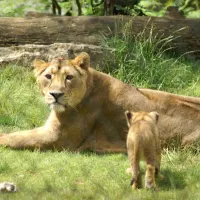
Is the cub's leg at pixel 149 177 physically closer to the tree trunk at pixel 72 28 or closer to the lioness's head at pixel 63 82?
the lioness's head at pixel 63 82

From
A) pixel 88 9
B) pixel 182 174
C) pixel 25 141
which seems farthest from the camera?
pixel 88 9

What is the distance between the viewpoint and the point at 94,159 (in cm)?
756

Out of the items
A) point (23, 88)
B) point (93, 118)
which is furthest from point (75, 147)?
point (23, 88)

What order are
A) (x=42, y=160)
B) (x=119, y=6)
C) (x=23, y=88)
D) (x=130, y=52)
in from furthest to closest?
1. (x=119, y=6)
2. (x=130, y=52)
3. (x=23, y=88)
4. (x=42, y=160)

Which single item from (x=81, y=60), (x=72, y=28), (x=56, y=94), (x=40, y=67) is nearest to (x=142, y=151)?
(x=56, y=94)

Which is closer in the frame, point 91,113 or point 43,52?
point 91,113

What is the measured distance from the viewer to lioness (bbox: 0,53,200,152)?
7934 mm

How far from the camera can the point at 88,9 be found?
13.8 meters

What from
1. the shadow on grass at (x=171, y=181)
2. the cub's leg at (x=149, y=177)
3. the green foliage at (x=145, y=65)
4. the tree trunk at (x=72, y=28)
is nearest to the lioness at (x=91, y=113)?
the shadow on grass at (x=171, y=181)

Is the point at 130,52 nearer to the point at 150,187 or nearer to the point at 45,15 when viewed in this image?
the point at 45,15

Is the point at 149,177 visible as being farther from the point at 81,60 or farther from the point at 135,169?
the point at 81,60

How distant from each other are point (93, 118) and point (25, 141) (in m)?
0.81

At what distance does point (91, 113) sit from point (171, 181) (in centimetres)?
182

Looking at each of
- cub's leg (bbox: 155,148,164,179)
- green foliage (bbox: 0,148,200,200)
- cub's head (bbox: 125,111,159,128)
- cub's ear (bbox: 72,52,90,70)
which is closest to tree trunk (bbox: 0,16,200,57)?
cub's ear (bbox: 72,52,90,70)
